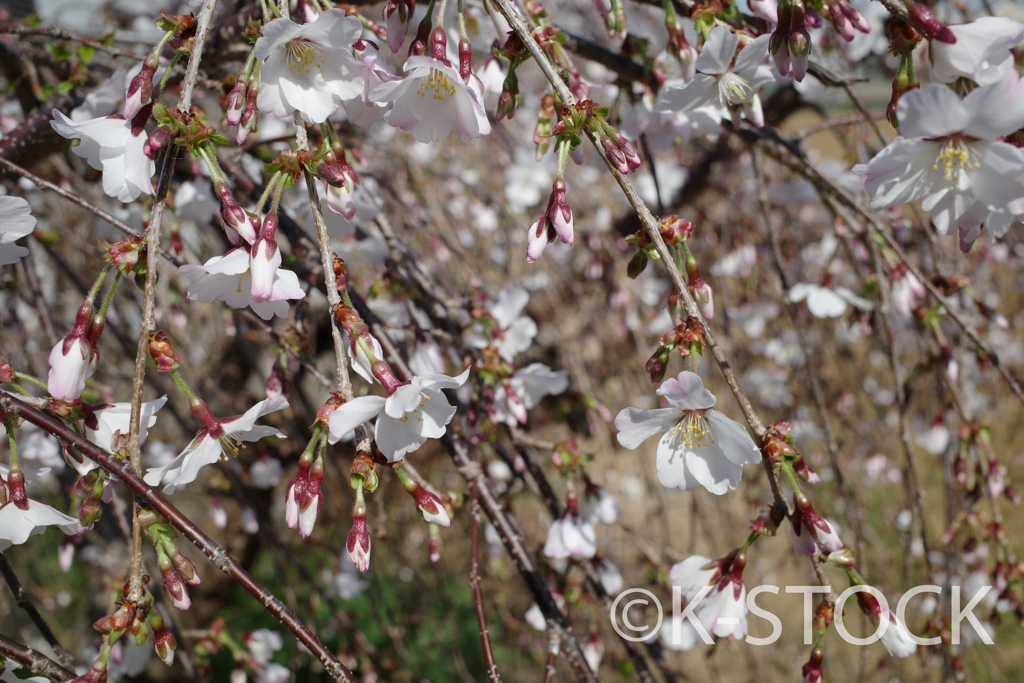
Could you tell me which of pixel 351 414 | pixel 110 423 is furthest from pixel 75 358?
pixel 351 414

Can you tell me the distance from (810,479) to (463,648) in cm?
390

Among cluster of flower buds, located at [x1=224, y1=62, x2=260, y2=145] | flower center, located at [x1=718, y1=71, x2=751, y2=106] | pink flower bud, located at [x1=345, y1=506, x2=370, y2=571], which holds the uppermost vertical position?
cluster of flower buds, located at [x1=224, y1=62, x2=260, y2=145]

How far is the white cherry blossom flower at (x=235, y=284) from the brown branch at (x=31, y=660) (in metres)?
0.47

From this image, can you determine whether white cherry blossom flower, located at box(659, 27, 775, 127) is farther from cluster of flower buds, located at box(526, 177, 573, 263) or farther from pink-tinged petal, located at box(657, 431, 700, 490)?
pink-tinged petal, located at box(657, 431, 700, 490)

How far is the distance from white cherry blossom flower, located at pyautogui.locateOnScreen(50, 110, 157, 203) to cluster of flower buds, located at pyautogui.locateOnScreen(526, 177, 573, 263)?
0.56 m

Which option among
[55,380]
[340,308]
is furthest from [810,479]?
[55,380]

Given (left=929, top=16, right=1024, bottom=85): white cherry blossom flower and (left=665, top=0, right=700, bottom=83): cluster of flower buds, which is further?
(left=665, top=0, right=700, bottom=83): cluster of flower buds

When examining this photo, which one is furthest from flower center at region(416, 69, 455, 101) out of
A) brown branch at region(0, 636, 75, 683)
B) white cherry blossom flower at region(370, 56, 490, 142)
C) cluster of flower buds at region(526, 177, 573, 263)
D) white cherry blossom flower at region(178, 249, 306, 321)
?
brown branch at region(0, 636, 75, 683)

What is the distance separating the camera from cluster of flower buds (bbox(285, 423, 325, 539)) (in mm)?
764

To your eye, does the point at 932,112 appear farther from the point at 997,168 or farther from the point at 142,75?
the point at 142,75

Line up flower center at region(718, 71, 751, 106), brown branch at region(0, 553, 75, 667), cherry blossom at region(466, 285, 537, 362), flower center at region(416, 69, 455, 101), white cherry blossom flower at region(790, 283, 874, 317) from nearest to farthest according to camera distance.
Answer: brown branch at region(0, 553, 75, 667)
flower center at region(416, 69, 455, 101)
flower center at region(718, 71, 751, 106)
cherry blossom at region(466, 285, 537, 362)
white cherry blossom flower at region(790, 283, 874, 317)

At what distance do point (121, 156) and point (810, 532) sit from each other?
1161 millimetres

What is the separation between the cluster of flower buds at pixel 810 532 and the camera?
866 mm

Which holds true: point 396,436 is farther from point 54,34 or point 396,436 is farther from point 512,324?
point 54,34
